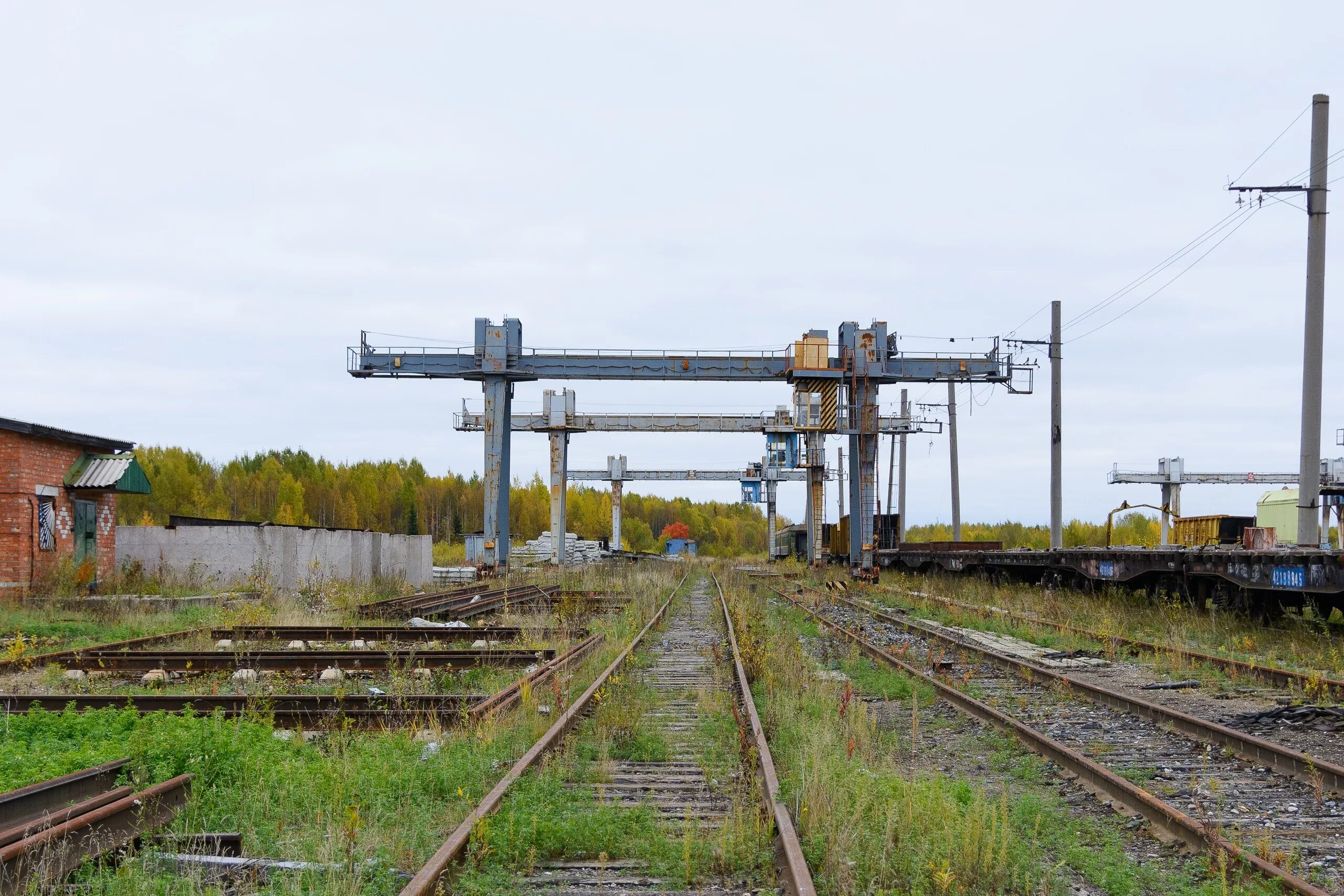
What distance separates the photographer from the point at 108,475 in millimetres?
21719

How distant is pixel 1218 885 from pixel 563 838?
2957 mm

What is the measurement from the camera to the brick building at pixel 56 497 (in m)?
19.4

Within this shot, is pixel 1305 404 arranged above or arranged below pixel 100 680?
above

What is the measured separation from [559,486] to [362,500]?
68.2 metres

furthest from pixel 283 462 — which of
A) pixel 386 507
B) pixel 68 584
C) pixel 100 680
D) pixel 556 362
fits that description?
pixel 100 680

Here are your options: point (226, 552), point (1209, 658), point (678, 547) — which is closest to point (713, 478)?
point (678, 547)

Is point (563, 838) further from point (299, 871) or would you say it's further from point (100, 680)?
point (100, 680)

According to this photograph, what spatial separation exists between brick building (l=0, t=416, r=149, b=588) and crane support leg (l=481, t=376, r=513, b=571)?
1087 cm

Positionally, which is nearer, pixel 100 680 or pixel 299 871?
pixel 299 871

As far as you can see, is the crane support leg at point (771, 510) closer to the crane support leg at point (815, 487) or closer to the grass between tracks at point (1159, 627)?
Answer: the crane support leg at point (815, 487)

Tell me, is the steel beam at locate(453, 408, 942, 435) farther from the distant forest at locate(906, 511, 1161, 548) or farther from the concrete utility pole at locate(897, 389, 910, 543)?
the distant forest at locate(906, 511, 1161, 548)

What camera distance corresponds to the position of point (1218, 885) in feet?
14.6

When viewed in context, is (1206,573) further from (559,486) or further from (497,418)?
(559,486)

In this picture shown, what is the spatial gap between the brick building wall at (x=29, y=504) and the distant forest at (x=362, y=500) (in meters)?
51.3
